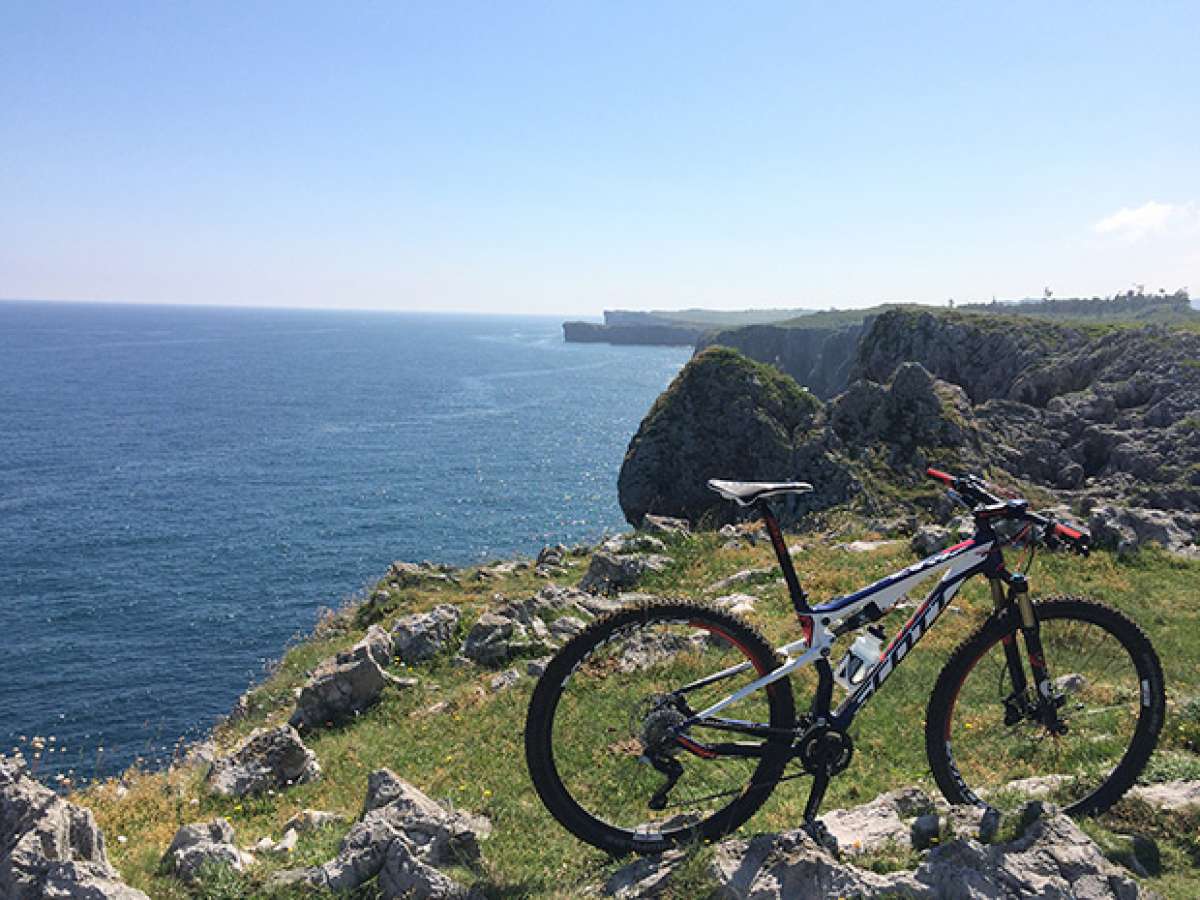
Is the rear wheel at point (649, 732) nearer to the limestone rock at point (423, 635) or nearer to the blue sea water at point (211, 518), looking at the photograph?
the limestone rock at point (423, 635)

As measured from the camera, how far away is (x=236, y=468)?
82125 millimetres

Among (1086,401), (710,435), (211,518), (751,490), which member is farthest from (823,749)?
(211,518)

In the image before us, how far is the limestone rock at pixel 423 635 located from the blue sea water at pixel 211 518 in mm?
11708

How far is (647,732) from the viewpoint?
567cm

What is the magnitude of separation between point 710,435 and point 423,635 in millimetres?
48184

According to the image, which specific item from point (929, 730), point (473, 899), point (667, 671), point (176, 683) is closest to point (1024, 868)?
point (929, 730)

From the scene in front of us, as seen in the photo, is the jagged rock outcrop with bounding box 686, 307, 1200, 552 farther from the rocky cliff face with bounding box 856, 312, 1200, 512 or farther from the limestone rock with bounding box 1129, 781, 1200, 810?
the limestone rock with bounding box 1129, 781, 1200, 810

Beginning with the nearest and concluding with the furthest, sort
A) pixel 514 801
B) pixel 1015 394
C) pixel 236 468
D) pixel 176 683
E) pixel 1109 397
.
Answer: pixel 514 801, pixel 176 683, pixel 1109 397, pixel 1015 394, pixel 236 468

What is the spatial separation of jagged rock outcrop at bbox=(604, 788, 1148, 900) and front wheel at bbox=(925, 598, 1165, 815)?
3.18ft

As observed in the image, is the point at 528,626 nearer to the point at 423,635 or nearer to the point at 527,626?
the point at 527,626

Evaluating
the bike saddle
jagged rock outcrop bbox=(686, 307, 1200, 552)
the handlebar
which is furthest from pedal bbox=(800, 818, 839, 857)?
jagged rock outcrop bbox=(686, 307, 1200, 552)

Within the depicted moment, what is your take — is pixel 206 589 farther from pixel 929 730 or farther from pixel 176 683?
pixel 929 730

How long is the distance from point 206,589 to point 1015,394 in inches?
2559

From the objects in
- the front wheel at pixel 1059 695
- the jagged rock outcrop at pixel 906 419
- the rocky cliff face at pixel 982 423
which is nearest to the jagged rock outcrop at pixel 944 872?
the front wheel at pixel 1059 695
